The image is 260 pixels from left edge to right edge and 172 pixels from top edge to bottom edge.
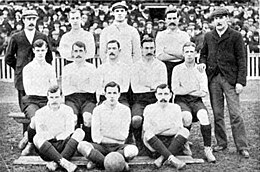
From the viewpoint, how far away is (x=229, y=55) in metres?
6.75

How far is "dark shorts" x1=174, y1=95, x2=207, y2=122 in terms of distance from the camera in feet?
21.7

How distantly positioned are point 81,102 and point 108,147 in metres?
0.97

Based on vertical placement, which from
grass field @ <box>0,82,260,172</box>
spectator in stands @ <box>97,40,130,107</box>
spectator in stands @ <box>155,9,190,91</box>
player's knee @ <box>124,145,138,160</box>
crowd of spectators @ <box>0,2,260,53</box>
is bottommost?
grass field @ <box>0,82,260,172</box>

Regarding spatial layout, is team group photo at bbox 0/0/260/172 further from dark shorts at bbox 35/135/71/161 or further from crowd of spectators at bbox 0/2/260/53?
crowd of spectators at bbox 0/2/260/53

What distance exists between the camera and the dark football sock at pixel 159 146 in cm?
603

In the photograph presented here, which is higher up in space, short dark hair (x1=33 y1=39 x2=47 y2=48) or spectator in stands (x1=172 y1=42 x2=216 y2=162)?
short dark hair (x1=33 y1=39 x2=47 y2=48)

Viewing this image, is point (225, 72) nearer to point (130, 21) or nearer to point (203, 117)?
point (203, 117)

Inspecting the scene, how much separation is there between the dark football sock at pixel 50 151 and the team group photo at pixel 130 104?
1cm

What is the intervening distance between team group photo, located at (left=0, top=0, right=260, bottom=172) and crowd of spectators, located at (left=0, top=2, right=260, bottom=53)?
590 centimetres

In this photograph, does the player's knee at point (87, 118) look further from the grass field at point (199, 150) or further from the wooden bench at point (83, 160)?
the grass field at point (199, 150)

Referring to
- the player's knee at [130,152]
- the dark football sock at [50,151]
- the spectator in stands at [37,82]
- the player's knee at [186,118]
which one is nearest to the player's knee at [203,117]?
the player's knee at [186,118]

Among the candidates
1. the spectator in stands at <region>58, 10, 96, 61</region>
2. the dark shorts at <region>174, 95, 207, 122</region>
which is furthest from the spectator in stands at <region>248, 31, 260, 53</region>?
the dark shorts at <region>174, 95, 207, 122</region>

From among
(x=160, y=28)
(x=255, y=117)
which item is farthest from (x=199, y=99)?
(x=160, y=28)

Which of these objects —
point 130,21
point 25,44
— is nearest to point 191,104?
point 25,44
